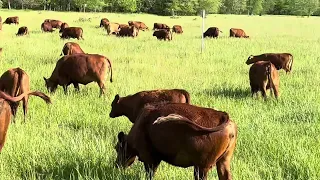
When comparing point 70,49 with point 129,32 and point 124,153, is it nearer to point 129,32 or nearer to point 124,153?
point 124,153

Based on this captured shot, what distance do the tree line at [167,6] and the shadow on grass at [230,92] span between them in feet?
223

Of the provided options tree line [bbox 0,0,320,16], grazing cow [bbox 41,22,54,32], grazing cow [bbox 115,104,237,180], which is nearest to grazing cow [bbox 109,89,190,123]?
grazing cow [bbox 115,104,237,180]

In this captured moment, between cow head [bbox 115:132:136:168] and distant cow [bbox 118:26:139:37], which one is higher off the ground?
distant cow [bbox 118:26:139:37]

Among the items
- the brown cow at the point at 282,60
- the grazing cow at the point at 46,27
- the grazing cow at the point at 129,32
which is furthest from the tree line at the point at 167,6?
the brown cow at the point at 282,60

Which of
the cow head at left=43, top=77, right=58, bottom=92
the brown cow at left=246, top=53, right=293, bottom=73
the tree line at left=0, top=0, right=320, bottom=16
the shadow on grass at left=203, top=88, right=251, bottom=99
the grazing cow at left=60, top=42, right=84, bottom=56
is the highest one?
the tree line at left=0, top=0, right=320, bottom=16

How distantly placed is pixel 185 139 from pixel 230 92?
6.14m

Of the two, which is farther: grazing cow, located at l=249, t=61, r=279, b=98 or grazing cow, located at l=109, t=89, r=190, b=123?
grazing cow, located at l=249, t=61, r=279, b=98

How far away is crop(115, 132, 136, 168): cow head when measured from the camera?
4.60 meters

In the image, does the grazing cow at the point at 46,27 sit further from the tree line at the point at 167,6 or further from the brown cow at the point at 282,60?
the tree line at the point at 167,6

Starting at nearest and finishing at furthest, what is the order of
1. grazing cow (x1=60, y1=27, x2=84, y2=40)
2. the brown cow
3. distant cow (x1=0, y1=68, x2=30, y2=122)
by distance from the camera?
distant cow (x1=0, y1=68, x2=30, y2=122) → the brown cow → grazing cow (x1=60, y1=27, x2=84, y2=40)

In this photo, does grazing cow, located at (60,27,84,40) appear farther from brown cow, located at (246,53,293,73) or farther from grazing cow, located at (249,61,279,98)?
grazing cow, located at (249,61,279,98)

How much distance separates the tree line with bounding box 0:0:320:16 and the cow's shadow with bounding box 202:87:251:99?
68.1 meters

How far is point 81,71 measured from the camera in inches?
372

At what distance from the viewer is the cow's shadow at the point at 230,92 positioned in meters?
9.36
